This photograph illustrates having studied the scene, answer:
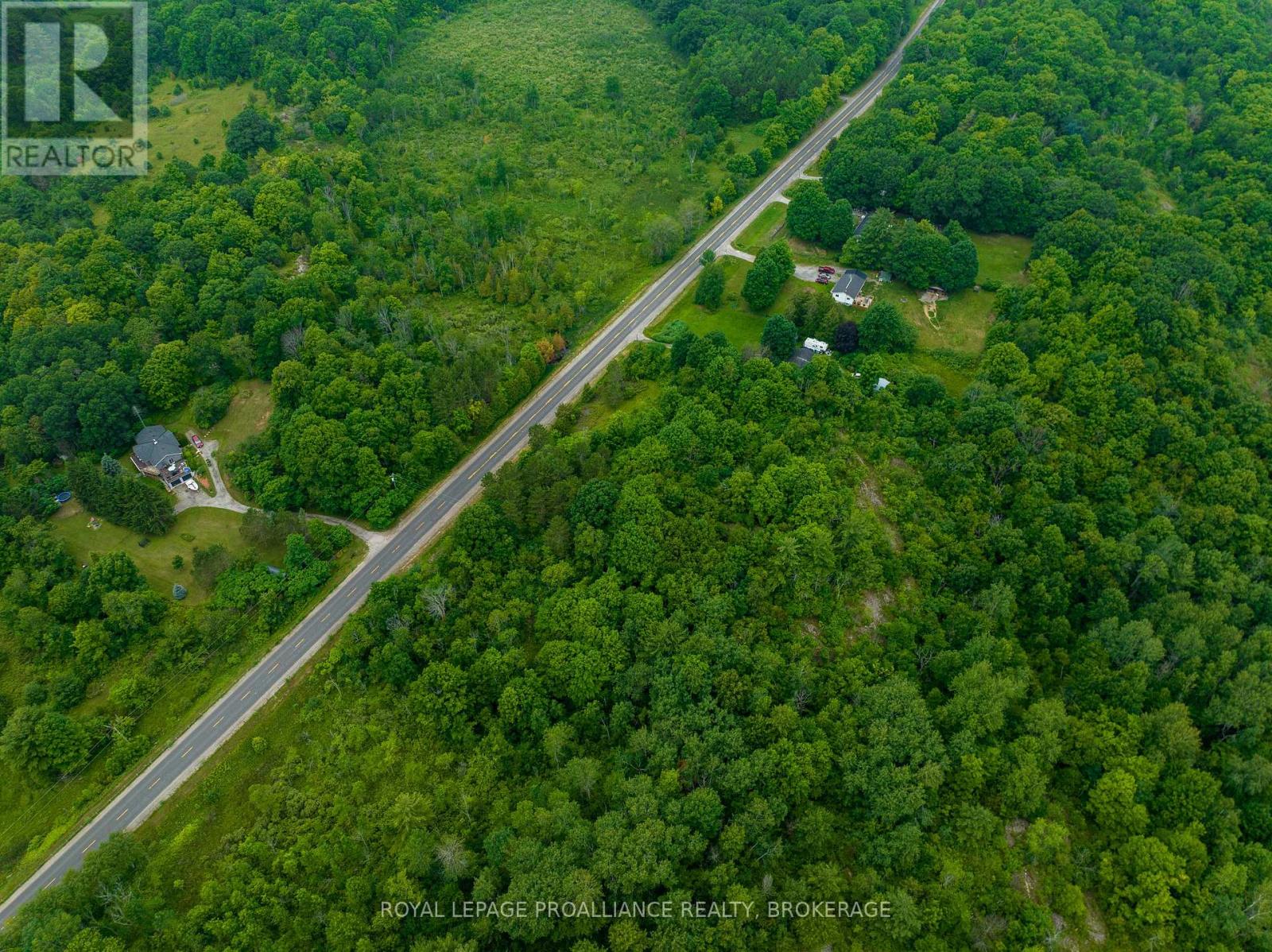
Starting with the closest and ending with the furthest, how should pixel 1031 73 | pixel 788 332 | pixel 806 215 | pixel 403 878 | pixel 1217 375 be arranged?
pixel 403 878 → pixel 1217 375 → pixel 788 332 → pixel 806 215 → pixel 1031 73

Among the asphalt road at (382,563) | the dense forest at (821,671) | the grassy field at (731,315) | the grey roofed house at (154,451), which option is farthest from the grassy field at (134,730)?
the grassy field at (731,315)

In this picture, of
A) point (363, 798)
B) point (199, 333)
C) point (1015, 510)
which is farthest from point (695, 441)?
point (199, 333)

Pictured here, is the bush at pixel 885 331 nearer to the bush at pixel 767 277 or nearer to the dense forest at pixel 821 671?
the dense forest at pixel 821 671

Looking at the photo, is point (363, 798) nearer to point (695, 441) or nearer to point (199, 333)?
point (695, 441)

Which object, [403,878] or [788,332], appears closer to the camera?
[403,878]

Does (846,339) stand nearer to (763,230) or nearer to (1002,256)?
(763,230)
